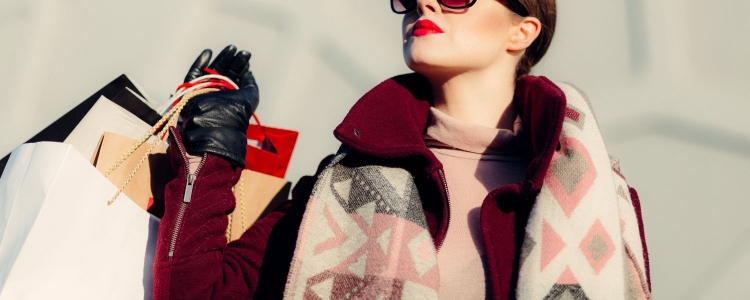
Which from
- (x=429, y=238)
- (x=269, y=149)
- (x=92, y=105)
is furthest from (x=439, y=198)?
(x=92, y=105)

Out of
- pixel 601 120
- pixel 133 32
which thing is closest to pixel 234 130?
pixel 133 32

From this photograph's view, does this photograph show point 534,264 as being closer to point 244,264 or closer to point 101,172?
point 244,264

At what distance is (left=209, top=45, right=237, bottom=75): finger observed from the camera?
1583mm

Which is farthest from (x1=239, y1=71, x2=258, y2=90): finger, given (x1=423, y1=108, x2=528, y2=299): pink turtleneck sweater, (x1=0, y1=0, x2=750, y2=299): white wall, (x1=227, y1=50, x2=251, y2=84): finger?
(x1=423, y1=108, x2=528, y2=299): pink turtleneck sweater

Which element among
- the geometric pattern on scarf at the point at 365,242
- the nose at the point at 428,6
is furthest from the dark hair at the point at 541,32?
the geometric pattern on scarf at the point at 365,242

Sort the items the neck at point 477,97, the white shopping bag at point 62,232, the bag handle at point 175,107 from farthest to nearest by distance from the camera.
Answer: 1. the neck at point 477,97
2. the bag handle at point 175,107
3. the white shopping bag at point 62,232

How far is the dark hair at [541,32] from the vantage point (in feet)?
5.04

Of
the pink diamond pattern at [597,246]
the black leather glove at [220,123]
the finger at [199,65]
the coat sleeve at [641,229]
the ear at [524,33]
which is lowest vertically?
the coat sleeve at [641,229]

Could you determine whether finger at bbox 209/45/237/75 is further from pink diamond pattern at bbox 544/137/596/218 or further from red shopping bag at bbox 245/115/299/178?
pink diamond pattern at bbox 544/137/596/218

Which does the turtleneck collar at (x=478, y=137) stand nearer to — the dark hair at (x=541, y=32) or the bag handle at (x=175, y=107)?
the dark hair at (x=541, y=32)

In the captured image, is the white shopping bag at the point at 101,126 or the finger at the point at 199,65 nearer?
the white shopping bag at the point at 101,126

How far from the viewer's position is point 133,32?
1837 millimetres

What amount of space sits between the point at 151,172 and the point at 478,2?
2.58 ft

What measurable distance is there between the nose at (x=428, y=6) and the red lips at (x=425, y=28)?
0.10 feet
